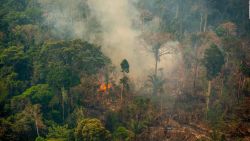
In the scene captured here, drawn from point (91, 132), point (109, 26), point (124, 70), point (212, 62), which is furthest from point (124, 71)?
point (91, 132)

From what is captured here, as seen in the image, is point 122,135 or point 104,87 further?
point 104,87

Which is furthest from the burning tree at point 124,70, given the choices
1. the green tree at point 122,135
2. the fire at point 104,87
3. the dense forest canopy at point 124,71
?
the green tree at point 122,135

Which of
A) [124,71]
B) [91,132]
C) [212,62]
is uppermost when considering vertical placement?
[212,62]

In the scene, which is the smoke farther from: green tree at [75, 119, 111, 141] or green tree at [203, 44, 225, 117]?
green tree at [75, 119, 111, 141]

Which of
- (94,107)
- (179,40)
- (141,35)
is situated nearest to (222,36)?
(179,40)

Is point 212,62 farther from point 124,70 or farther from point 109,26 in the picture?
point 109,26

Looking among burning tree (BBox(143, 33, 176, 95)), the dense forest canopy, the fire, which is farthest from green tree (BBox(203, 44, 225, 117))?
the fire

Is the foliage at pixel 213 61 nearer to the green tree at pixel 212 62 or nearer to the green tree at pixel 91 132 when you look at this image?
the green tree at pixel 212 62
